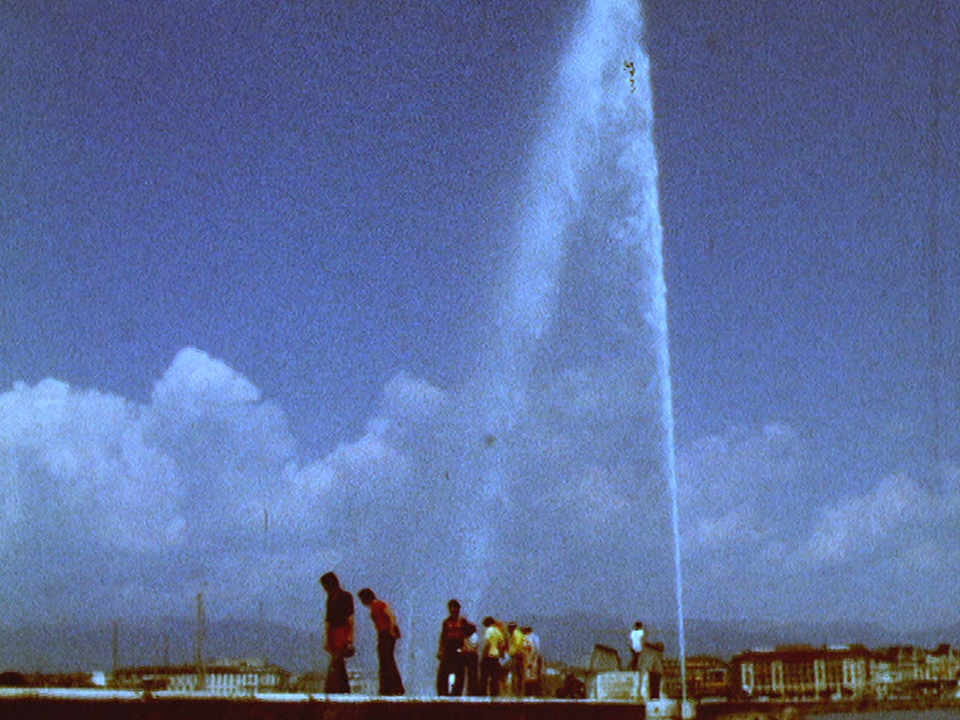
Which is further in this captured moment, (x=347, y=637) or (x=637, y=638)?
(x=637, y=638)

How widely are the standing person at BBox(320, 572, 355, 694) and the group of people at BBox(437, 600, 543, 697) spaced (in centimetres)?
269

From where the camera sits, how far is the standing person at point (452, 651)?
18.3 m

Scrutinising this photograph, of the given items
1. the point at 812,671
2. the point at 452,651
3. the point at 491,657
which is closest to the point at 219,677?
the point at 491,657

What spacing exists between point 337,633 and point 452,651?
3.28 meters

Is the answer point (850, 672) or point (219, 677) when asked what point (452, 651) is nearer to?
point (219, 677)

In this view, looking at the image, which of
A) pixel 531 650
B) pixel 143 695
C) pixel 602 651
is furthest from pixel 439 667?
pixel 602 651

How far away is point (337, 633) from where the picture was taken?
15.4 m

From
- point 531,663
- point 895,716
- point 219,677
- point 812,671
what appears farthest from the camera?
point 812,671

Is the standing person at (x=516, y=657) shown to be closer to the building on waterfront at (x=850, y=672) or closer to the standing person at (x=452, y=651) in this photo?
the standing person at (x=452, y=651)

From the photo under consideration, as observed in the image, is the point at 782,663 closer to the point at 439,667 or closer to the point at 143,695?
the point at 439,667

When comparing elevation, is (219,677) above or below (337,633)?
below

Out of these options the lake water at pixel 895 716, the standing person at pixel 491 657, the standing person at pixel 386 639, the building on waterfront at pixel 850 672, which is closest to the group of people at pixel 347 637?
the standing person at pixel 386 639

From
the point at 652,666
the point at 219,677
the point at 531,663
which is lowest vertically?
the point at 219,677

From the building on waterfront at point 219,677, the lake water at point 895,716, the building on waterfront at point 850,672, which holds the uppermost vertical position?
the building on waterfront at point 219,677
